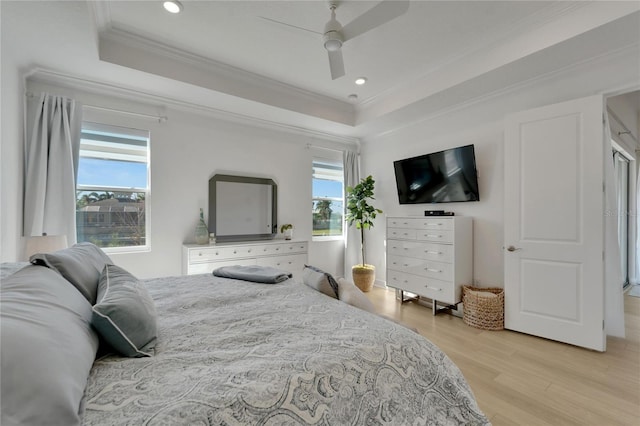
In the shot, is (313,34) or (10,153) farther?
(313,34)

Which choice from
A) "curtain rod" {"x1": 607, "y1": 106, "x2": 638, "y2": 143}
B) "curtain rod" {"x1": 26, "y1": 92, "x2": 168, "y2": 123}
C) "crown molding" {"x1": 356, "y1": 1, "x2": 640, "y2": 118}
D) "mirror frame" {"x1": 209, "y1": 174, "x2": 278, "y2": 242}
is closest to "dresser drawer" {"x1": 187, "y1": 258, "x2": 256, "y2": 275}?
"mirror frame" {"x1": 209, "y1": 174, "x2": 278, "y2": 242}

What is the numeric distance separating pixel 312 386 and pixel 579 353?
9.31ft

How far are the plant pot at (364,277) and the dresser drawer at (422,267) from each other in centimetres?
60

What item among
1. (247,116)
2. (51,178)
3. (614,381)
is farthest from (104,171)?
(614,381)

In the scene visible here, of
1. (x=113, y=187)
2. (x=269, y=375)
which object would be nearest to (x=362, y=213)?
(x=113, y=187)

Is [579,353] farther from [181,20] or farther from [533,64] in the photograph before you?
[181,20]

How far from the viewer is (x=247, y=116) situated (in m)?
3.93

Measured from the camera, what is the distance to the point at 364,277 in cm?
457

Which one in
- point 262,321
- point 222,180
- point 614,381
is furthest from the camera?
point 222,180

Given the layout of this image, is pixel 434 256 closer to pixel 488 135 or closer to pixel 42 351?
pixel 488 135

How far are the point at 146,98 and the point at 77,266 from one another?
2.69m

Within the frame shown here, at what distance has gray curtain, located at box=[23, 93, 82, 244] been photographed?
2674 millimetres

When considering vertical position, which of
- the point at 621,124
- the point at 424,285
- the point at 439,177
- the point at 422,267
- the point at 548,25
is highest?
the point at 548,25

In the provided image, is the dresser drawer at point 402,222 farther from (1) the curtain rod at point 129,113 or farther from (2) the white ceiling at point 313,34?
(1) the curtain rod at point 129,113
